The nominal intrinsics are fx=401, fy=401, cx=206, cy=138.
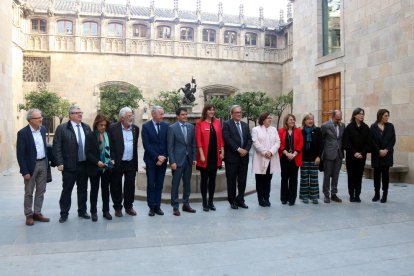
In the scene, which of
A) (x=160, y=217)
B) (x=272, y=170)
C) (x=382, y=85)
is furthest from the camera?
(x=382, y=85)

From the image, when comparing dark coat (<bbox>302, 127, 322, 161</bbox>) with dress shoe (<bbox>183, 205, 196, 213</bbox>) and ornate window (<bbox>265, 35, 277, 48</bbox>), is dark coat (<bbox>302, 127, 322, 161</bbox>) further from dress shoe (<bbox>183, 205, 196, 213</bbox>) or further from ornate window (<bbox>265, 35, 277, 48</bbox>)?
ornate window (<bbox>265, 35, 277, 48</bbox>)

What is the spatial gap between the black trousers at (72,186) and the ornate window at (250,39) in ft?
90.1

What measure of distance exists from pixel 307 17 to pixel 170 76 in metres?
16.3

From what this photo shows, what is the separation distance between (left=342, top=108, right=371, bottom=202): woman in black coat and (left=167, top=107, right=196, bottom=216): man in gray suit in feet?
9.52

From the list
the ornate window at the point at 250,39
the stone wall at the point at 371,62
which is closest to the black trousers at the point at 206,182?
the stone wall at the point at 371,62

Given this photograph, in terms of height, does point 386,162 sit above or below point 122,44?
below

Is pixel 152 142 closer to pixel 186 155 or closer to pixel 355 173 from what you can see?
pixel 186 155

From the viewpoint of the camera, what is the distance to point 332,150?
7305mm

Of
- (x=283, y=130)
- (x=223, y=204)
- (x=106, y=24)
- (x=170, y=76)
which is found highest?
(x=106, y=24)

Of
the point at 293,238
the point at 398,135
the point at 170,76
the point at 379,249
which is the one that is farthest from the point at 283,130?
the point at 170,76

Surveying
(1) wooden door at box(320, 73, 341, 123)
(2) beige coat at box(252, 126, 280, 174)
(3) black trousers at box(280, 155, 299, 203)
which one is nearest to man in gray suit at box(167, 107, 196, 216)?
(2) beige coat at box(252, 126, 280, 174)

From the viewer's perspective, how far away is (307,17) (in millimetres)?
14305

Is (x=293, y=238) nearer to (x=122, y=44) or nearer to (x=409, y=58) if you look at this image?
(x=409, y=58)

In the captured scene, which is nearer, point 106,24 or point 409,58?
point 409,58
